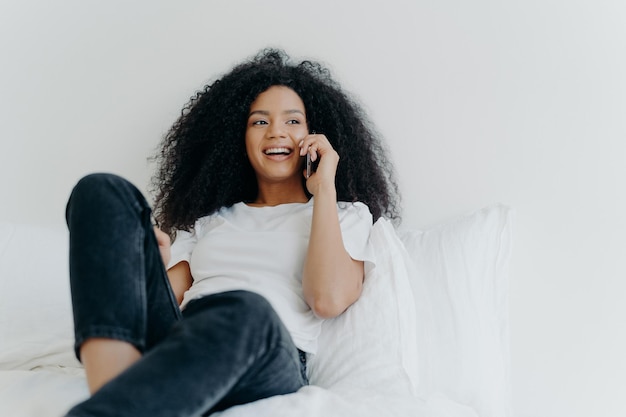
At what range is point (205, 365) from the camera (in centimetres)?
81

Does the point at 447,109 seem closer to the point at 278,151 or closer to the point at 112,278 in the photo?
the point at 278,151

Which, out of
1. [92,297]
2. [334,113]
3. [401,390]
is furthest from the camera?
[334,113]

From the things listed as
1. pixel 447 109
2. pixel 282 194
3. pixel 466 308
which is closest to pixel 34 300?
pixel 282 194

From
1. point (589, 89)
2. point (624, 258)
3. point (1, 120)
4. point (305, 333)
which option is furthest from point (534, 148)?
A: point (1, 120)

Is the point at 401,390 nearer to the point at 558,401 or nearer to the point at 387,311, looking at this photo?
the point at 387,311

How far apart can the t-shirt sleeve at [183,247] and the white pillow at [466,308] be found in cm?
49

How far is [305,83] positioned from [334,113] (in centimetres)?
10

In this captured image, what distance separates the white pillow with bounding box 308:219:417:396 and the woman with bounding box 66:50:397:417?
0.03 metres

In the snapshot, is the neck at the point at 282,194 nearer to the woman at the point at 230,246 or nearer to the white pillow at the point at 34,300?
the woman at the point at 230,246

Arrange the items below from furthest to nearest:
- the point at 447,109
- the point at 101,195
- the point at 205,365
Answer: the point at 447,109 → the point at 101,195 → the point at 205,365

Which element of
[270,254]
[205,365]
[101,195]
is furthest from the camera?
[270,254]

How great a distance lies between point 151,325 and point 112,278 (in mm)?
112

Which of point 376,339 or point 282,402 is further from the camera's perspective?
point 376,339

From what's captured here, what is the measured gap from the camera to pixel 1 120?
6.19 ft
